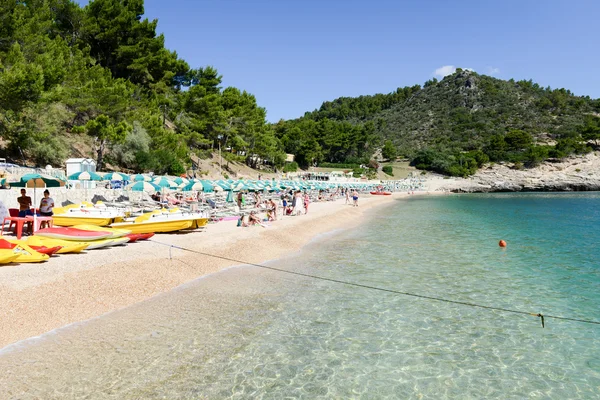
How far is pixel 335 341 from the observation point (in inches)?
267

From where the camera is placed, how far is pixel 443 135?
109188mm

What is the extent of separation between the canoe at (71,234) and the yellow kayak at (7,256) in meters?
1.80

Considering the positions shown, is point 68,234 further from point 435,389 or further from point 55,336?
point 435,389

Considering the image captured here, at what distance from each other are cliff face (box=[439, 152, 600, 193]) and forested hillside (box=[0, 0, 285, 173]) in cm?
4481

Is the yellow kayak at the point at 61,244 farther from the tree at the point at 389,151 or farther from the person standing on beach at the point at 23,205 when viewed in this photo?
the tree at the point at 389,151

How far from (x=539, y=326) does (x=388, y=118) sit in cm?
13248

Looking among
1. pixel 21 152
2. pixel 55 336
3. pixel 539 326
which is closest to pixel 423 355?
pixel 539 326

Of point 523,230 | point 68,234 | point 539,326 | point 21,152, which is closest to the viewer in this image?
point 539,326

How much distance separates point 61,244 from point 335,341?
7.83 metres

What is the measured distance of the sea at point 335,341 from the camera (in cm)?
528

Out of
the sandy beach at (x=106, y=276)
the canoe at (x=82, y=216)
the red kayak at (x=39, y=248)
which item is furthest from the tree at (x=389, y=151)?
the red kayak at (x=39, y=248)

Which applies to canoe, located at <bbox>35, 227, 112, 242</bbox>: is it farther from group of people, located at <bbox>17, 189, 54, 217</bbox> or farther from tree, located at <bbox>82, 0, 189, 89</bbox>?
tree, located at <bbox>82, 0, 189, 89</bbox>

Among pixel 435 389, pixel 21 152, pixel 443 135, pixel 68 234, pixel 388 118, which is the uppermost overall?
pixel 388 118

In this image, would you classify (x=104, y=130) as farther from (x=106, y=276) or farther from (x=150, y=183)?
(x=106, y=276)
